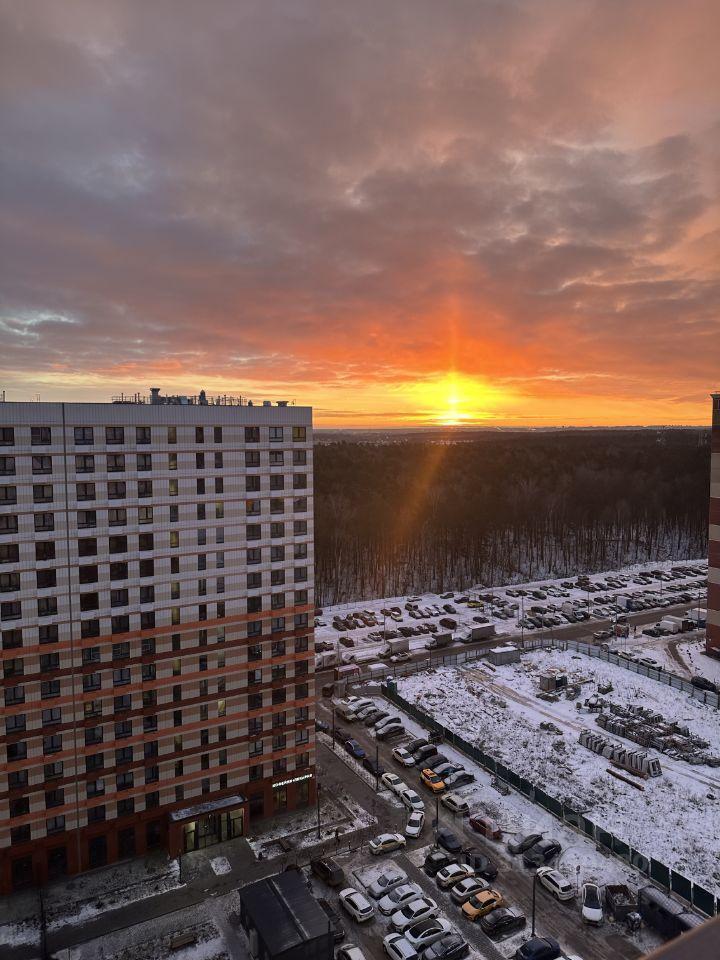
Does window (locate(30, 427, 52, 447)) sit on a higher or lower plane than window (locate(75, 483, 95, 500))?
higher

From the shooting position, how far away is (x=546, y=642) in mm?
94125

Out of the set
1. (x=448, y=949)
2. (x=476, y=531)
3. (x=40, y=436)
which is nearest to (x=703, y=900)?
(x=448, y=949)

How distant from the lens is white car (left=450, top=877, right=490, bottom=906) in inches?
1672

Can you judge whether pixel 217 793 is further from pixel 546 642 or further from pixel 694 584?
pixel 694 584

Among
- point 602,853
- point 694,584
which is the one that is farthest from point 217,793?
point 694,584

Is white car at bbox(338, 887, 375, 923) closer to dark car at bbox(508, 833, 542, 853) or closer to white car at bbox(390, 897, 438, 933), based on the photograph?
white car at bbox(390, 897, 438, 933)

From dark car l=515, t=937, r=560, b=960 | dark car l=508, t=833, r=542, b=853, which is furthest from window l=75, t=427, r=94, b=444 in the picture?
dark car l=508, t=833, r=542, b=853

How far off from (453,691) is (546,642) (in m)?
24.1

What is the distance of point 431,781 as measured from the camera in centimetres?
5619

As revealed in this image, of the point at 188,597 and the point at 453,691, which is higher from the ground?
the point at 188,597

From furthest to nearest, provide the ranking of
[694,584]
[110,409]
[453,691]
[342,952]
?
1. [694,584]
2. [453,691]
3. [110,409]
4. [342,952]

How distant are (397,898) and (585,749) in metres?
28.7

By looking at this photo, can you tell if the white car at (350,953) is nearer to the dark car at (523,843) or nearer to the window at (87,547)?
the dark car at (523,843)

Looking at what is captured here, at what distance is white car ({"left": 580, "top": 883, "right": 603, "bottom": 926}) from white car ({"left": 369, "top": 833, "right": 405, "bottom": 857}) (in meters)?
13.1
